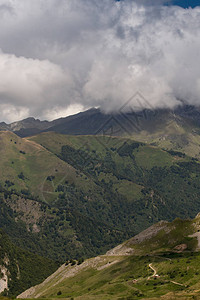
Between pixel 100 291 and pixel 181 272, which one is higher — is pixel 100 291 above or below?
above

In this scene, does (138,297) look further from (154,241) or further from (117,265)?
(154,241)

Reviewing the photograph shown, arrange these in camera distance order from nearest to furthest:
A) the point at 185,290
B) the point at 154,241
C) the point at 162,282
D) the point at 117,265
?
1. the point at 185,290
2. the point at 162,282
3. the point at 117,265
4. the point at 154,241

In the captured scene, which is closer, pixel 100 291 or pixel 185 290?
pixel 185 290

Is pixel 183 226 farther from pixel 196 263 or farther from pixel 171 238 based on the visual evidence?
pixel 196 263

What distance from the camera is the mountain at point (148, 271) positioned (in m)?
115

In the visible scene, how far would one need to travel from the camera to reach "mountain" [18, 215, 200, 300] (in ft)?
376

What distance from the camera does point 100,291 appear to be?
13388 cm

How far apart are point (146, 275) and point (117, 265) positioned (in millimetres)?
34751

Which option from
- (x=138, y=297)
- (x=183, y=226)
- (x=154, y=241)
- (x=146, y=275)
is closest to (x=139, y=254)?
(x=154, y=241)

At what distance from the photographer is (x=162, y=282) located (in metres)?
122

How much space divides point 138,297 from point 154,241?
78016 mm

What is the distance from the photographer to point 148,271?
14062cm

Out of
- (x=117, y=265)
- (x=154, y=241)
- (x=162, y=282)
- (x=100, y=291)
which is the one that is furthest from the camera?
(x=154, y=241)

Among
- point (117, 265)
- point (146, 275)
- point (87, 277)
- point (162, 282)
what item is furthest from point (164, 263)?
point (87, 277)
